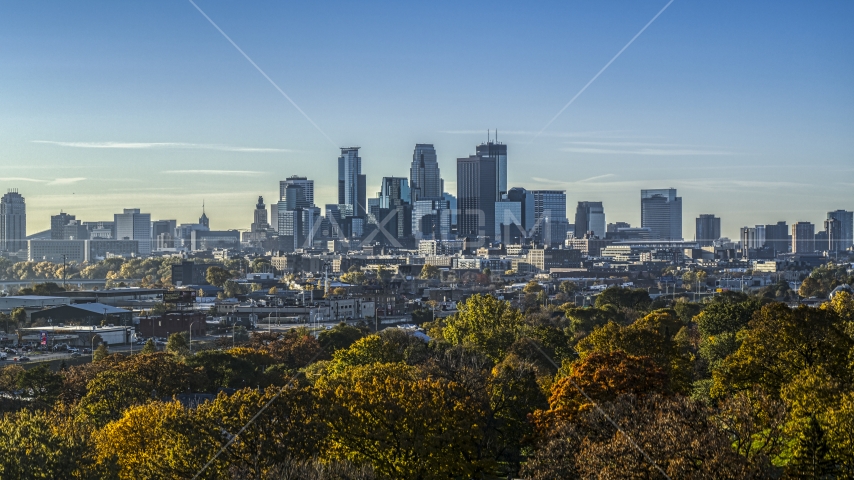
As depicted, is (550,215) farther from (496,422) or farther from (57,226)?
(496,422)

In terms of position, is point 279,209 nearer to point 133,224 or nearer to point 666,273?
point 133,224

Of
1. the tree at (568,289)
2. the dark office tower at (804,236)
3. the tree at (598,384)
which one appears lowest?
the tree at (568,289)


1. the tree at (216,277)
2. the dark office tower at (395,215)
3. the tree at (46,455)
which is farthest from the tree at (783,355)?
the dark office tower at (395,215)

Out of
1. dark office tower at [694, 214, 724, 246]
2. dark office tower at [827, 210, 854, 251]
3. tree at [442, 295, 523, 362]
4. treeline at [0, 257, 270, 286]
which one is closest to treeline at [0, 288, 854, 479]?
tree at [442, 295, 523, 362]

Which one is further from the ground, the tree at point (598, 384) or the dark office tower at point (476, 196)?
the dark office tower at point (476, 196)

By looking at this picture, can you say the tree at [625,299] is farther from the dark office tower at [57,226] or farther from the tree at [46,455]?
the dark office tower at [57,226]
